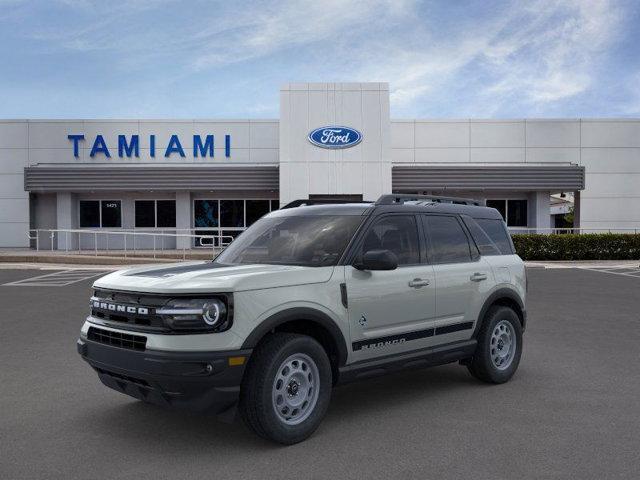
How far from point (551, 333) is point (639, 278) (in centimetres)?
1070

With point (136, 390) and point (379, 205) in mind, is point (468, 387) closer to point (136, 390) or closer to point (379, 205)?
point (379, 205)

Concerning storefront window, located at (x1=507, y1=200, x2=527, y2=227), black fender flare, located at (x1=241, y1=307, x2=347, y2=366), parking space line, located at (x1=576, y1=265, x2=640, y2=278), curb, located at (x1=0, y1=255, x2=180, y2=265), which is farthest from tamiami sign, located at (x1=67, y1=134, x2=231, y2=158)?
black fender flare, located at (x1=241, y1=307, x2=347, y2=366)

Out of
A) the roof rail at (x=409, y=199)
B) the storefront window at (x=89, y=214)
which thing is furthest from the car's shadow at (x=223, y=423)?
the storefront window at (x=89, y=214)

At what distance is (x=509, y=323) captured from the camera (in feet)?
21.4

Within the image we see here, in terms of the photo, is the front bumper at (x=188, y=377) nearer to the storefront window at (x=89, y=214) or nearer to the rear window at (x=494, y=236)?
the rear window at (x=494, y=236)

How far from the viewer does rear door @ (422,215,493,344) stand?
5.74m

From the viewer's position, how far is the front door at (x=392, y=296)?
5.00 m

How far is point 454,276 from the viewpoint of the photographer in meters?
5.87

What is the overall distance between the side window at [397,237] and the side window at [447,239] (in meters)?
0.21

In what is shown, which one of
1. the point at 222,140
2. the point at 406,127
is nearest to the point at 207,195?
the point at 222,140

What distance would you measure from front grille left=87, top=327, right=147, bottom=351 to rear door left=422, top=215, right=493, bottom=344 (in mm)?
2600

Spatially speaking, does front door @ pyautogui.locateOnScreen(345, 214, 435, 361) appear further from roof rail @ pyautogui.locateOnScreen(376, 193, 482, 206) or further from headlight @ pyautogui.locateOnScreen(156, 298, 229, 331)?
headlight @ pyautogui.locateOnScreen(156, 298, 229, 331)

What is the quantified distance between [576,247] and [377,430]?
22324 mm

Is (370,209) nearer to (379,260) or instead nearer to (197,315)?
(379,260)
